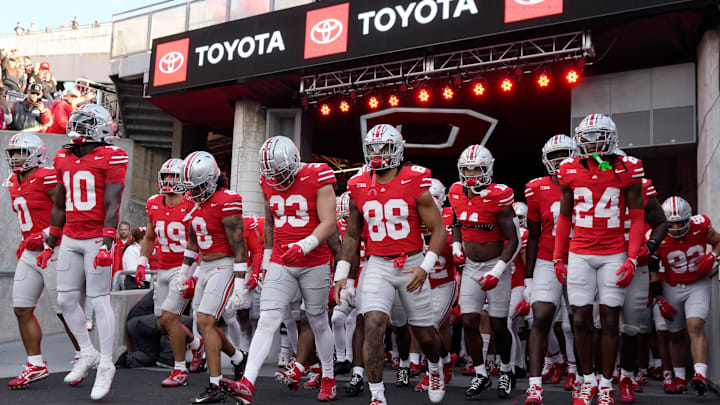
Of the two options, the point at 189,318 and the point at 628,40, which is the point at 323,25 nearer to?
the point at 628,40

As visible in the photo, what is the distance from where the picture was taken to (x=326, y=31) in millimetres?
13594

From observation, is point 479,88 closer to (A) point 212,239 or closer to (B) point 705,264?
(B) point 705,264

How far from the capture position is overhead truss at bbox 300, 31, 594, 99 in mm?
11445

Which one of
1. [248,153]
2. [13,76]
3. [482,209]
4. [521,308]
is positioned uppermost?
[13,76]

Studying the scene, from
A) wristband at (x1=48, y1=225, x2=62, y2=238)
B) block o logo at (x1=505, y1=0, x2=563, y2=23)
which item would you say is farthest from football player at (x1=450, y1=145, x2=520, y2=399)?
block o logo at (x1=505, y1=0, x2=563, y2=23)

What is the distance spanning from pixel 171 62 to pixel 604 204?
12.3 m

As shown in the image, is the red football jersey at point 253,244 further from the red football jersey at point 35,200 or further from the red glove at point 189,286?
the red football jersey at point 35,200

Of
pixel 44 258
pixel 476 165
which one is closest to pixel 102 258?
pixel 44 258

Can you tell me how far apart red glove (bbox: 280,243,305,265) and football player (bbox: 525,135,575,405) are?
88.3 inches

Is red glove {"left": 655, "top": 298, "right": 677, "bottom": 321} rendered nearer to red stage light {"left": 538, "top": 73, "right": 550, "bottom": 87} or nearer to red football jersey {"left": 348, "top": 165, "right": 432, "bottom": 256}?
red football jersey {"left": 348, "top": 165, "right": 432, "bottom": 256}

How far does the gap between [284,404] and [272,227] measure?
1.54 meters

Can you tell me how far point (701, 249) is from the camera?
286 inches

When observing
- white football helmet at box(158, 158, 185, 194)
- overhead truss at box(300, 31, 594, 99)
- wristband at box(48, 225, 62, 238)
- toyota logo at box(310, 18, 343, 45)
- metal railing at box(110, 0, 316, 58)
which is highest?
metal railing at box(110, 0, 316, 58)

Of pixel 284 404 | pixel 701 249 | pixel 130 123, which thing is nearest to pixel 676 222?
pixel 701 249
